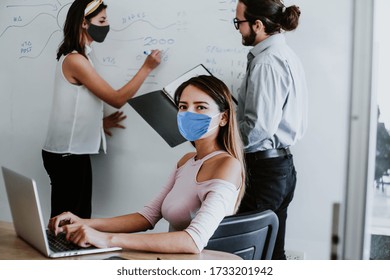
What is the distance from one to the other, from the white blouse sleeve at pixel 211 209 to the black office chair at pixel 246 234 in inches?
1.6

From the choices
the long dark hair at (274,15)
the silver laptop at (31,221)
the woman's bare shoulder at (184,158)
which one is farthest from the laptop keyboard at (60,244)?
the long dark hair at (274,15)

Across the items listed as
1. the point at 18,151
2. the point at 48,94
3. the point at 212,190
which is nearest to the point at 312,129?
the point at 212,190

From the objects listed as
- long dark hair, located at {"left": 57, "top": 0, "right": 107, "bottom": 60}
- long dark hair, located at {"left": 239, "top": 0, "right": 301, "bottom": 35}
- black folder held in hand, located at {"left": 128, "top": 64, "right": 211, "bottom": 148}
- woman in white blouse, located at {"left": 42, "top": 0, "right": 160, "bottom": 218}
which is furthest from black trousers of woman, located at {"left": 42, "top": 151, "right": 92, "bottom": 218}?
long dark hair, located at {"left": 239, "top": 0, "right": 301, "bottom": 35}

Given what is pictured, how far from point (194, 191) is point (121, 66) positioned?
2.02ft

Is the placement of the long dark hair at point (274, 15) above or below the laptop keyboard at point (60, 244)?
above

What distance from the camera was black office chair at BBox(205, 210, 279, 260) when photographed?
Result: 1575mm

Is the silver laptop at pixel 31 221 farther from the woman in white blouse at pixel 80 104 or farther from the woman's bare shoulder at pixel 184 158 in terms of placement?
the woman's bare shoulder at pixel 184 158

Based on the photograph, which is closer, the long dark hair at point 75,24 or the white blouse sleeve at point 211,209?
the white blouse sleeve at point 211,209

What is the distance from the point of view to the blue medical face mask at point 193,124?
1789 mm

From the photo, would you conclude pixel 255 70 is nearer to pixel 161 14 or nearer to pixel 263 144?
pixel 263 144

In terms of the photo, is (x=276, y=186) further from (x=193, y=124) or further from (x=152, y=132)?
(x=152, y=132)

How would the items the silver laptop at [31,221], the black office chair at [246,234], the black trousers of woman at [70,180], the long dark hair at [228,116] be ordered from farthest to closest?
the black trousers of woman at [70,180] → the long dark hair at [228,116] → the black office chair at [246,234] → the silver laptop at [31,221]

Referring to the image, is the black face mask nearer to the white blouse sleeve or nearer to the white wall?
the white wall

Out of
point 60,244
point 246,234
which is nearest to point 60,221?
point 60,244
